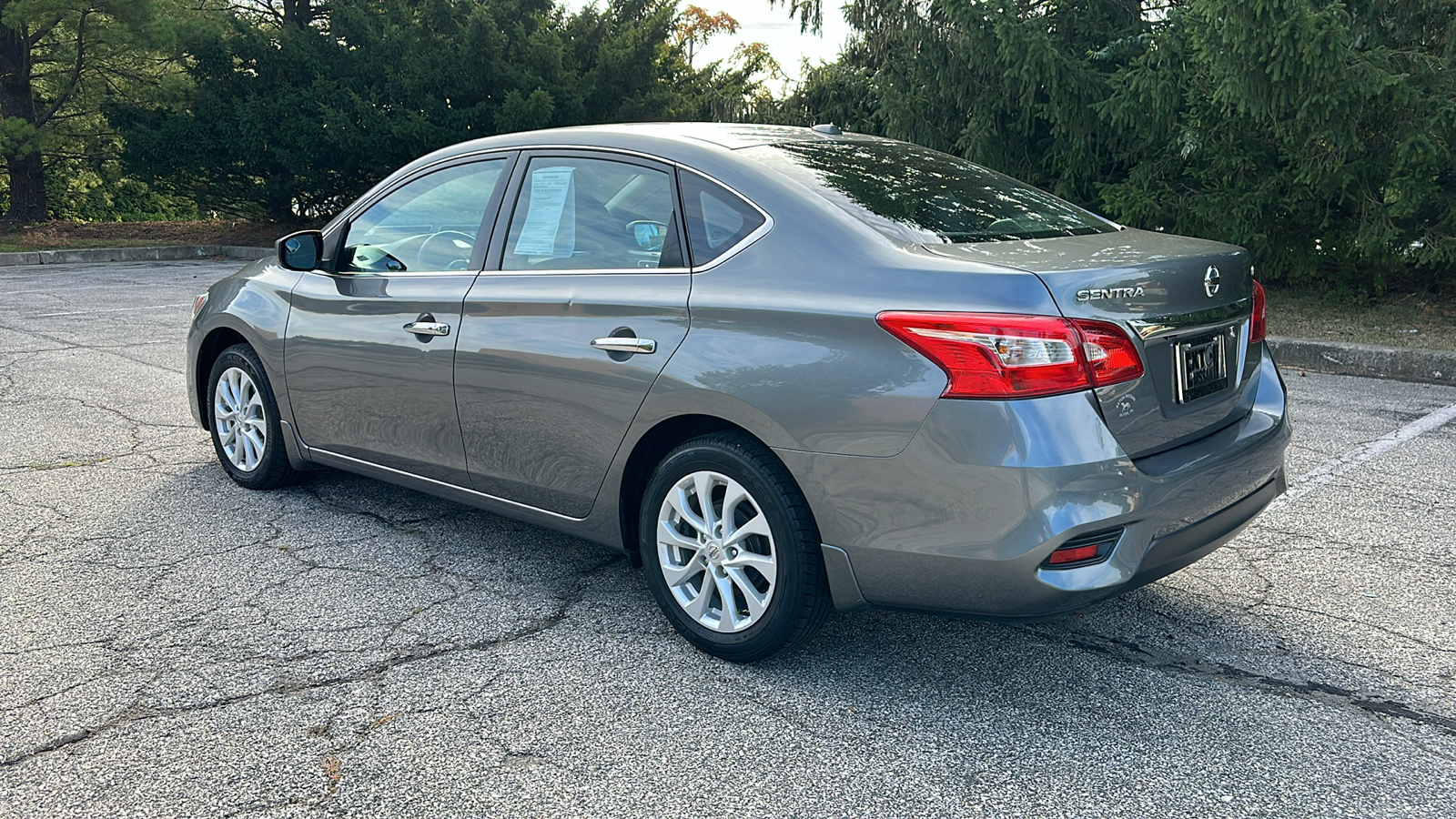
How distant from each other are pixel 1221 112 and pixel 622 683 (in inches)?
339

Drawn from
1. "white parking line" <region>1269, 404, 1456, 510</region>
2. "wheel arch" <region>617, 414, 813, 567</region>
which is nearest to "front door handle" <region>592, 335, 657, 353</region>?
"wheel arch" <region>617, 414, 813, 567</region>

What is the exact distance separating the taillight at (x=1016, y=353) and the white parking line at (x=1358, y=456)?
237 cm

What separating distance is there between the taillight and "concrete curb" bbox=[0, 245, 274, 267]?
17.2m

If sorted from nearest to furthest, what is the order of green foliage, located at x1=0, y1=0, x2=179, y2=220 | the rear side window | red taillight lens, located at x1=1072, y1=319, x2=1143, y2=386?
red taillight lens, located at x1=1072, y1=319, x2=1143, y2=386
the rear side window
green foliage, located at x1=0, y1=0, x2=179, y2=220

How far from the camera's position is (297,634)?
3.63 m

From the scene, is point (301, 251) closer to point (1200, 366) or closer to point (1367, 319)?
point (1200, 366)

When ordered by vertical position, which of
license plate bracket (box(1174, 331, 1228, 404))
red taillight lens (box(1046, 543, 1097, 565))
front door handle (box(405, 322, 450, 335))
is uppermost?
front door handle (box(405, 322, 450, 335))

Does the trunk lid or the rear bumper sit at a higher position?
the trunk lid

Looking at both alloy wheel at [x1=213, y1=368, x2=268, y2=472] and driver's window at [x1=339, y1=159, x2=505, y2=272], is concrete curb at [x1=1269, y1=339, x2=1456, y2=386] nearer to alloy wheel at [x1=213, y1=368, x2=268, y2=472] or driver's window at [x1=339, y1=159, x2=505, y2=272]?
driver's window at [x1=339, y1=159, x2=505, y2=272]

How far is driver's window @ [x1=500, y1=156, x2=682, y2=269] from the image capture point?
3619mm

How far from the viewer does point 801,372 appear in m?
3.09

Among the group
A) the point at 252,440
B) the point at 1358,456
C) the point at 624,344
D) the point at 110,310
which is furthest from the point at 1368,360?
the point at 110,310

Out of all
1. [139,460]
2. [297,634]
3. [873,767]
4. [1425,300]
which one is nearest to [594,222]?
[297,634]

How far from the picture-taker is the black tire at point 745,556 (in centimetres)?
319
